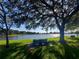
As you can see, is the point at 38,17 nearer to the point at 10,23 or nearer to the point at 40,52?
the point at 10,23

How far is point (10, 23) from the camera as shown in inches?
963

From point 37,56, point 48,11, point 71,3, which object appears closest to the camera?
point 37,56

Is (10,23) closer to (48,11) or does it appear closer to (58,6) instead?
(48,11)

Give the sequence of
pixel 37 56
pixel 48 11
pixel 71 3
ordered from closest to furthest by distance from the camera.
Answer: pixel 37 56 → pixel 71 3 → pixel 48 11

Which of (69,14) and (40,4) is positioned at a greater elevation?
(40,4)

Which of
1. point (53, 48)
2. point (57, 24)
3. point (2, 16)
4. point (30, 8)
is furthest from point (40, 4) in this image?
point (53, 48)

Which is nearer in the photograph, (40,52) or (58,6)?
(40,52)

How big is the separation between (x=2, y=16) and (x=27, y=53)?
1224cm

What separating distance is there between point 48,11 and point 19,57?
13.5 meters

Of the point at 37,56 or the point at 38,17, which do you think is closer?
the point at 37,56

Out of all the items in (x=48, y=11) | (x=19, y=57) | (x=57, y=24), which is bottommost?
(x=19, y=57)

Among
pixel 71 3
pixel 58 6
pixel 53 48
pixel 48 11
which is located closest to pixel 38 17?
pixel 48 11

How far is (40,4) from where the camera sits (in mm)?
23719

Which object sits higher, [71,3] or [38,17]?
[71,3]
